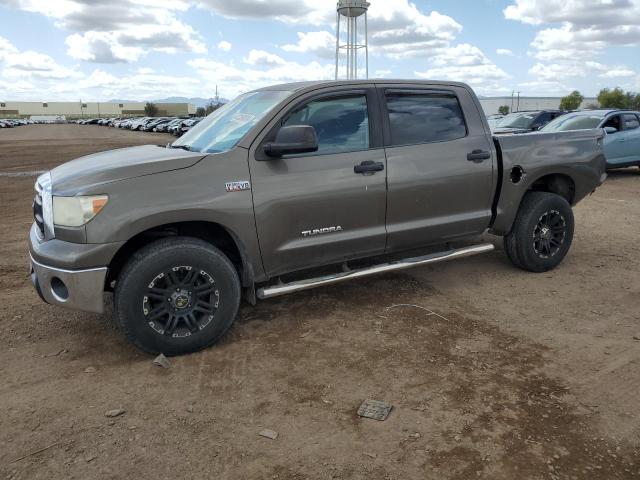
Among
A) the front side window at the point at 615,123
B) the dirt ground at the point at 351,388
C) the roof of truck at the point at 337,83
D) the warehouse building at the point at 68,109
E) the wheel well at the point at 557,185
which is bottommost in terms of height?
the dirt ground at the point at 351,388

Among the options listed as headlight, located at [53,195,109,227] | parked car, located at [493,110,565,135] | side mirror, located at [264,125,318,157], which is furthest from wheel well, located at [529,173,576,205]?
parked car, located at [493,110,565,135]

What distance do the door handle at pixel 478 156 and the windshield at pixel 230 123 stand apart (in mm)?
1774

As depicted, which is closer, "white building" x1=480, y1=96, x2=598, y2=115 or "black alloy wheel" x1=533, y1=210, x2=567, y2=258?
"black alloy wheel" x1=533, y1=210, x2=567, y2=258

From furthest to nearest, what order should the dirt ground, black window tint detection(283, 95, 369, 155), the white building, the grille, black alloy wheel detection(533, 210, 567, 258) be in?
the white building < black alloy wheel detection(533, 210, 567, 258) < black window tint detection(283, 95, 369, 155) < the grille < the dirt ground

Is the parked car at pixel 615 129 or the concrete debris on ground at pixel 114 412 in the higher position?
the parked car at pixel 615 129

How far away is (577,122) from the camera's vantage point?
495 inches

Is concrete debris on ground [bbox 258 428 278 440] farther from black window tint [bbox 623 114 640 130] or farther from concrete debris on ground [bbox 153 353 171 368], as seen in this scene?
black window tint [bbox 623 114 640 130]

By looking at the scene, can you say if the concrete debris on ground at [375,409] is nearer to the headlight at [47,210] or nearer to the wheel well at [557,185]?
the headlight at [47,210]

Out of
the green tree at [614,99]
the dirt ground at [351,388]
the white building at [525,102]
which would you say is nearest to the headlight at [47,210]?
the dirt ground at [351,388]

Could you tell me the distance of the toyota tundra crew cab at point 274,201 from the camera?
3.54m

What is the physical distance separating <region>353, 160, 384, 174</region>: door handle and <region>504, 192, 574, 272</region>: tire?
1885 mm

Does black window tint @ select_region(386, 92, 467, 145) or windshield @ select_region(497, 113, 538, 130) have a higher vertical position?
black window tint @ select_region(386, 92, 467, 145)

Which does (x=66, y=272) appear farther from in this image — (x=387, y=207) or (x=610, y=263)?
(x=610, y=263)

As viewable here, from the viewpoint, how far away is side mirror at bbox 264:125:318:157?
3.71 meters
